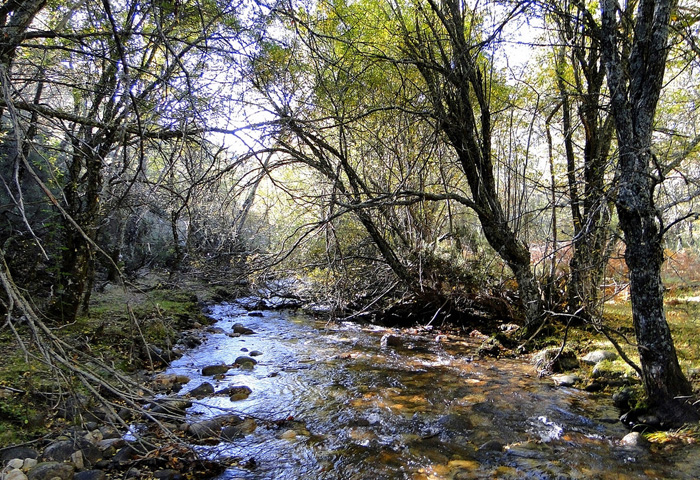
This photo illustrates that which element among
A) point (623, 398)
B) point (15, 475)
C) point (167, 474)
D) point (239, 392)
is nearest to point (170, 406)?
point (167, 474)

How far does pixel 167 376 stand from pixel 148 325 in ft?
6.67

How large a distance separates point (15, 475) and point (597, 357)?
6.42 metres

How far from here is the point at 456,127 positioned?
21.6 feet

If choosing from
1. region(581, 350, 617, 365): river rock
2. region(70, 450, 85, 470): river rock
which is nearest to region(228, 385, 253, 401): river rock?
region(70, 450, 85, 470): river rock

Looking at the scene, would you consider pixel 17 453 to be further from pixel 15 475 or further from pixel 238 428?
pixel 238 428

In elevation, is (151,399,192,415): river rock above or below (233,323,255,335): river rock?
above

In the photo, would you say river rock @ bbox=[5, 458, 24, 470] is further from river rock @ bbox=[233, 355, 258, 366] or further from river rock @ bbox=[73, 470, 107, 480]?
river rock @ bbox=[233, 355, 258, 366]

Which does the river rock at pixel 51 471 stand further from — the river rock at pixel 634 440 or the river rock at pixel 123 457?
the river rock at pixel 634 440

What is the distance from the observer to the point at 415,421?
4.50 meters

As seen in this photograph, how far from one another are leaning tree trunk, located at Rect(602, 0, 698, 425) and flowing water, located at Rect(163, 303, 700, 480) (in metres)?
0.61

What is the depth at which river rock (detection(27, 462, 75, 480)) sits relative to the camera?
3.08 metres

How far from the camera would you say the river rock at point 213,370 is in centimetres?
614

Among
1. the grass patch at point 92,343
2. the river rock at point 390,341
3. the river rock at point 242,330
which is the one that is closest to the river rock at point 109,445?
the grass patch at point 92,343

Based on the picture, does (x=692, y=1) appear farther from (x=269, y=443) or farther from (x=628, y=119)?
(x=269, y=443)
